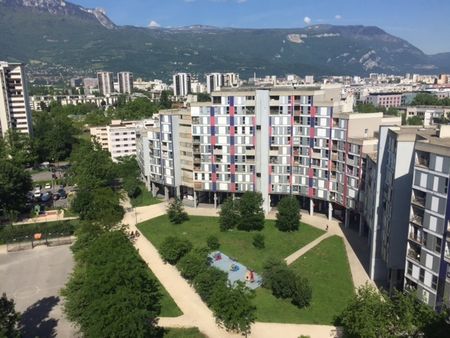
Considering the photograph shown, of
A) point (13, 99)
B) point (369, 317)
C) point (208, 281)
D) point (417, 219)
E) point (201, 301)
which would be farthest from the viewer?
point (13, 99)

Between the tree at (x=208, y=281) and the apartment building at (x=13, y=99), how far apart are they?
93998 millimetres

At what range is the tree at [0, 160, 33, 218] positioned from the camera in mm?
67438

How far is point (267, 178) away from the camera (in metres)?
65.9

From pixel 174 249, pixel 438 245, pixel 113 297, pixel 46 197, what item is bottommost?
pixel 46 197

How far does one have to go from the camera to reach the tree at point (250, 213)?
59.4m

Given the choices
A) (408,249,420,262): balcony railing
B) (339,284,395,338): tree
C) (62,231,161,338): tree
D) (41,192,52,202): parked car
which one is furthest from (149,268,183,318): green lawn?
(41,192,52,202): parked car

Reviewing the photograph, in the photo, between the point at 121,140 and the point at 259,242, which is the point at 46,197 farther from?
the point at 259,242

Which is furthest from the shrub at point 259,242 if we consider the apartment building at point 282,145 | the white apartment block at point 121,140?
the white apartment block at point 121,140

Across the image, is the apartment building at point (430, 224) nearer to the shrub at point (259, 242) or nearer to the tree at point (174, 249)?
the shrub at point (259, 242)

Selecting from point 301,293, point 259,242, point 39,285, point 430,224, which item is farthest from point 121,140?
point 430,224

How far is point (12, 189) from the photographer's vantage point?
68.4 m

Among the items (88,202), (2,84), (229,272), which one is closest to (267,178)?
(229,272)

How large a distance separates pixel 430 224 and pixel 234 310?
1839 centimetres

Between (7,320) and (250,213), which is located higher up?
(7,320)
